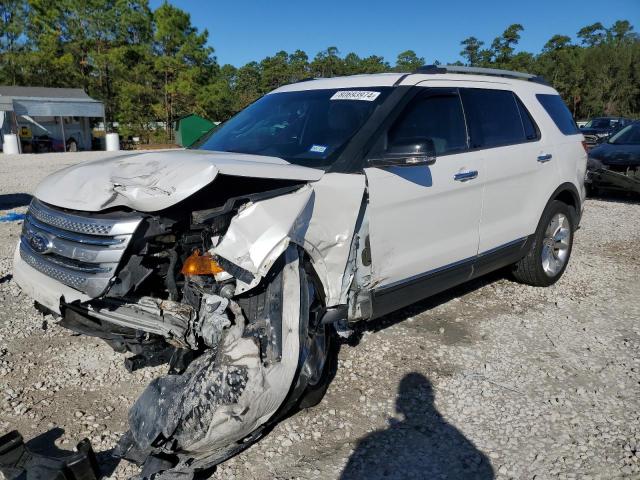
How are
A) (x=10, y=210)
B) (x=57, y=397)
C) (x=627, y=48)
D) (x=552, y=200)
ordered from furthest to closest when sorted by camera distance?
1. (x=627, y=48)
2. (x=10, y=210)
3. (x=552, y=200)
4. (x=57, y=397)

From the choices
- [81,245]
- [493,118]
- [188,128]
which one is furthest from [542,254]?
[188,128]

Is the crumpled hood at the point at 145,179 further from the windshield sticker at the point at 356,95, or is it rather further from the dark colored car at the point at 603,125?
the dark colored car at the point at 603,125

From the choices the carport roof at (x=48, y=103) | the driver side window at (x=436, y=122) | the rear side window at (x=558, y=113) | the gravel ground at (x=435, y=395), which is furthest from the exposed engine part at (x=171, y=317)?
the carport roof at (x=48, y=103)

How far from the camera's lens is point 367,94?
3.59 metres

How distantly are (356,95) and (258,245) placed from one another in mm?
1675

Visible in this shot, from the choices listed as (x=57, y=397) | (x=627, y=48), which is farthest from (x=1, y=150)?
(x=627, y=48)

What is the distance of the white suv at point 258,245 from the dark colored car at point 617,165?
7.37 meters

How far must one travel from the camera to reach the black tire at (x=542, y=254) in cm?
491

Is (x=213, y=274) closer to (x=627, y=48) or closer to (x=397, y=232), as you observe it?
(x=397, y=232)

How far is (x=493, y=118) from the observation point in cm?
429

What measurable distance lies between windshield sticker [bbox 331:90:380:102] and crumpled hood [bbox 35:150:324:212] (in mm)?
935

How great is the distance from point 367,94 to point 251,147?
0.91 meters

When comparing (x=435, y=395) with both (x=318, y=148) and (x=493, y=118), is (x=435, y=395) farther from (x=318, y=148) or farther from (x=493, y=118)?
(x=493, y=118)

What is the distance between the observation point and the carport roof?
2629cm
